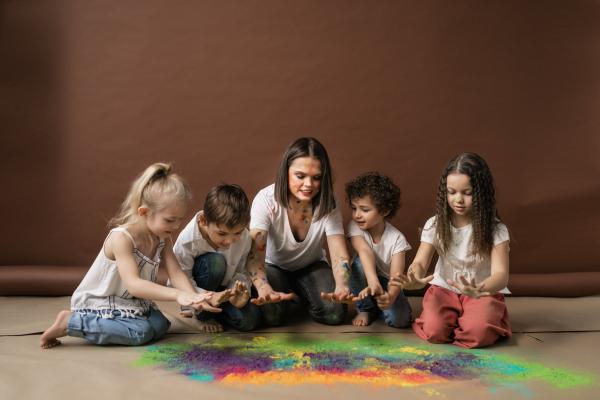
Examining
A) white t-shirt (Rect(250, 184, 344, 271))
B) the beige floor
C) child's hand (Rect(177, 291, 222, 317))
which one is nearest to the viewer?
the beige floor

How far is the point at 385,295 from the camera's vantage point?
233 cm

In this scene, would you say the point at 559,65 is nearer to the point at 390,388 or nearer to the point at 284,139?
the point at 284,139

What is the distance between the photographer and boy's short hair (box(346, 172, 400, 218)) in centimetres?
255

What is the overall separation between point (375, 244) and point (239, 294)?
740mm

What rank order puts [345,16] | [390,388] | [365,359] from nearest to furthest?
[390,388]
[365,359]
[345,16]

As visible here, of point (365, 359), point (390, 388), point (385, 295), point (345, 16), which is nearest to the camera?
point (390, 388)

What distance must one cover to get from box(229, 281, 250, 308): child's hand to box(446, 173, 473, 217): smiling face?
33.6 inches

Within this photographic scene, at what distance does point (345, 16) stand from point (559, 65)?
1.12m

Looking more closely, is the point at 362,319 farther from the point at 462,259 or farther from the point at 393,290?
the point at 462,259

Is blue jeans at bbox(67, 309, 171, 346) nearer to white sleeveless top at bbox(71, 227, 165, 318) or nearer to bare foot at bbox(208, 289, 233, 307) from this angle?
white sleeveless top at bbox(71, 227, 165, 318)

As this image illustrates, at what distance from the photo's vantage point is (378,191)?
2.55 metres

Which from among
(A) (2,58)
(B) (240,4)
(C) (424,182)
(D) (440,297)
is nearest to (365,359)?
(D) (440,297)

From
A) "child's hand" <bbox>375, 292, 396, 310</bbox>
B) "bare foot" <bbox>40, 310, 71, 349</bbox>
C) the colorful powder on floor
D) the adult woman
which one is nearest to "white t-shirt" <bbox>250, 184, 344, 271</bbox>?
the adult woman

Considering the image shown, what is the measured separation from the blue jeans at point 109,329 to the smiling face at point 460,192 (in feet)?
4.00
